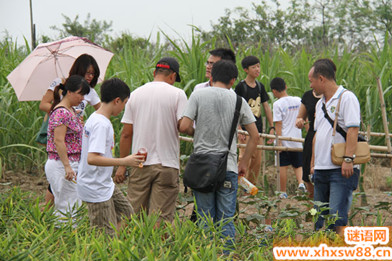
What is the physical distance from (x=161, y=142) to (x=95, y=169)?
1.80 ft

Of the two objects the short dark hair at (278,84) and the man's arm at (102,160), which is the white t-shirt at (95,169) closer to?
the man's arm at (102,160)

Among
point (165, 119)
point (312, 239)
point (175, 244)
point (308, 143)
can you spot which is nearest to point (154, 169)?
point (165, 119)

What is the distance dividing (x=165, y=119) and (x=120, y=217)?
0.74 m

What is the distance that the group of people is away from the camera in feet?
12.1

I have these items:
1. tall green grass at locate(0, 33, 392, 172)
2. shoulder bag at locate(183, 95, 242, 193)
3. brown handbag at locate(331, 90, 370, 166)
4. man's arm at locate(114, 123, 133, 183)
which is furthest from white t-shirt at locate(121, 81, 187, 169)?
tall green grass at locate(0, 33, 392, 172)

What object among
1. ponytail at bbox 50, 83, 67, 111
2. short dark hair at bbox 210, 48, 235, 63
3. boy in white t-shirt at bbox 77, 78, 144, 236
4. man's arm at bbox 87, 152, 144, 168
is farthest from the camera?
short dark hair at bbox 210, 48, 235, 63

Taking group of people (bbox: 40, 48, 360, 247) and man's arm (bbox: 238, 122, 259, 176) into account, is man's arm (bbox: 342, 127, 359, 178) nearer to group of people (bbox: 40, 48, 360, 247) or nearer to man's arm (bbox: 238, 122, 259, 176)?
group of people (bbox: 40, 48, 360, 247)

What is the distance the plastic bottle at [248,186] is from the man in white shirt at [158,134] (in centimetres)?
46

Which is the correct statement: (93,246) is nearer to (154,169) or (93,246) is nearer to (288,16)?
(154,169)

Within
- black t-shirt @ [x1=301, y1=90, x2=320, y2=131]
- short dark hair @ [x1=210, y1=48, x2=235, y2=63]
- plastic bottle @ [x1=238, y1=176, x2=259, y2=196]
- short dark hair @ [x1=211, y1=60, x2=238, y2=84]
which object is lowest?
plastic bottle @ [x1=238, y1=176, x2=259, y2=196]

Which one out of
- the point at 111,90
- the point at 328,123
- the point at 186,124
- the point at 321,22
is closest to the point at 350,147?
the point at 328,123

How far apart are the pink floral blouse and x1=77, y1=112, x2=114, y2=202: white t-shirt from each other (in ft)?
1.48

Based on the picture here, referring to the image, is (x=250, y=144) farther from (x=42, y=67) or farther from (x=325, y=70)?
(x=42, y=67)

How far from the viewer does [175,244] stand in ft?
10.6
